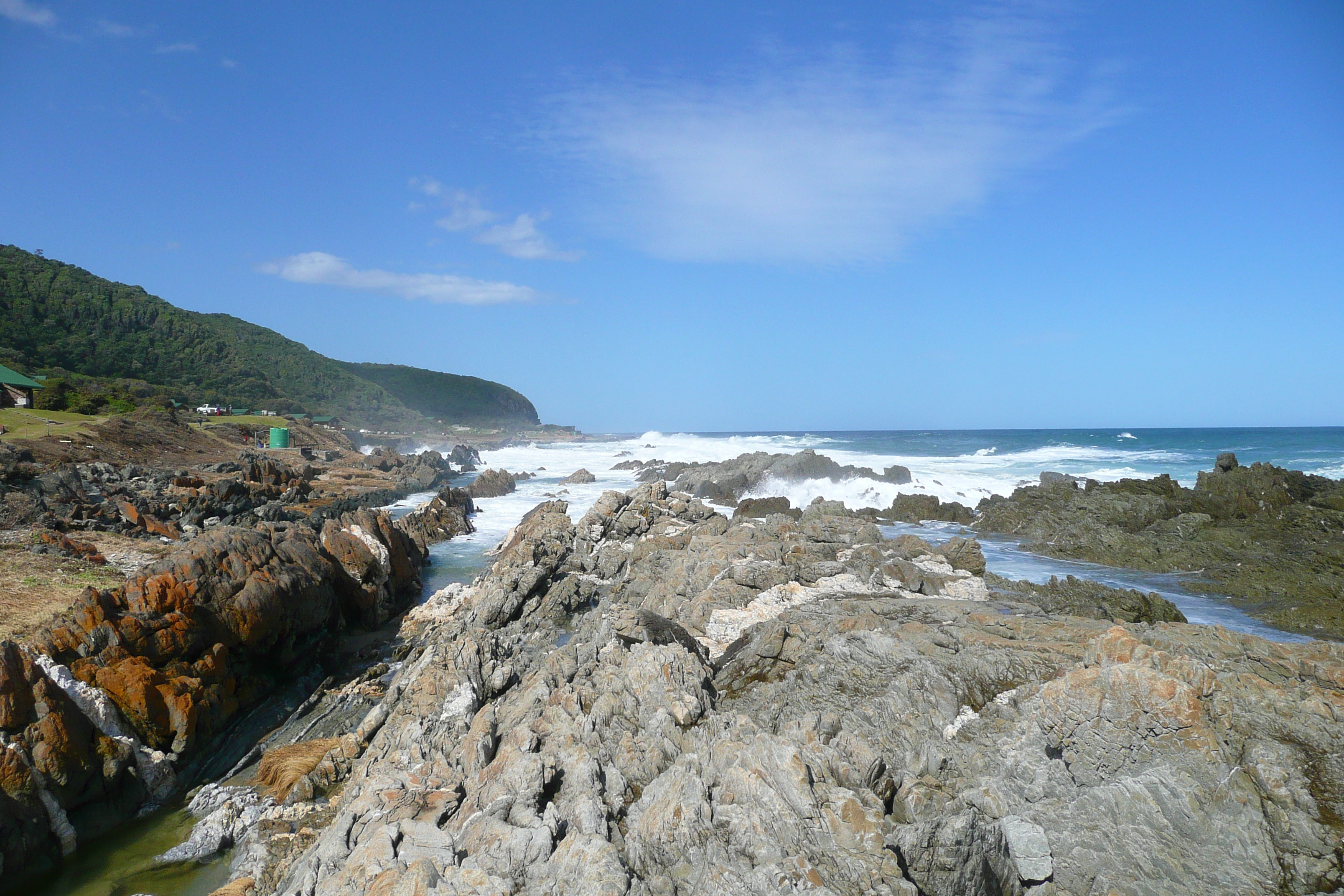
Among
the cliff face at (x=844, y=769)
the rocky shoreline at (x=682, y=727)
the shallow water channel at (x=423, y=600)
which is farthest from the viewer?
the shallow water channel at (x=423, y=600)

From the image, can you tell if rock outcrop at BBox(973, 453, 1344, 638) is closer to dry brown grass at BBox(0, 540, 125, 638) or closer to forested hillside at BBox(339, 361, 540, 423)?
dry brown grass at BBox(0, 540, 125, 638)

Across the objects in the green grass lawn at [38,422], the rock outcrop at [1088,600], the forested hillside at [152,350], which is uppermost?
the forested hillside at [152,350]

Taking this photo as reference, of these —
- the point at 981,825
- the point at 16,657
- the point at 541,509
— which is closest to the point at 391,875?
the point at 981,825

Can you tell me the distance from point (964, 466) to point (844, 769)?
166ft

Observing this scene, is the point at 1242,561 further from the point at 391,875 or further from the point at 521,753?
the point at 391,875

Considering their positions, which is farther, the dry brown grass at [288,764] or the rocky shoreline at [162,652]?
the dry brown grass at [288,764]

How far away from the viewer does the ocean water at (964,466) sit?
57.7 feet

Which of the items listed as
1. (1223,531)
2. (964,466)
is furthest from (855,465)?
(1223,531)

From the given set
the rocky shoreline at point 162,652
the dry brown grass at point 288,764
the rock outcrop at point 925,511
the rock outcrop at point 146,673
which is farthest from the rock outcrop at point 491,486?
the dry brown grass at point 288,764

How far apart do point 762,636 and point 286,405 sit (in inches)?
4097

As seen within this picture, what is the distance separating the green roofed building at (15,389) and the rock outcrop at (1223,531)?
53848 mm

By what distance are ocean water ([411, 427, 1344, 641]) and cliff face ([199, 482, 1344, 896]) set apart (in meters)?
9.15

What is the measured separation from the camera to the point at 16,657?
737 centimetres

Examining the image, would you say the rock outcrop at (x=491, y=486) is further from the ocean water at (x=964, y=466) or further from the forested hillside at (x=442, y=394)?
the forested hillside at (x=442, y=394)
